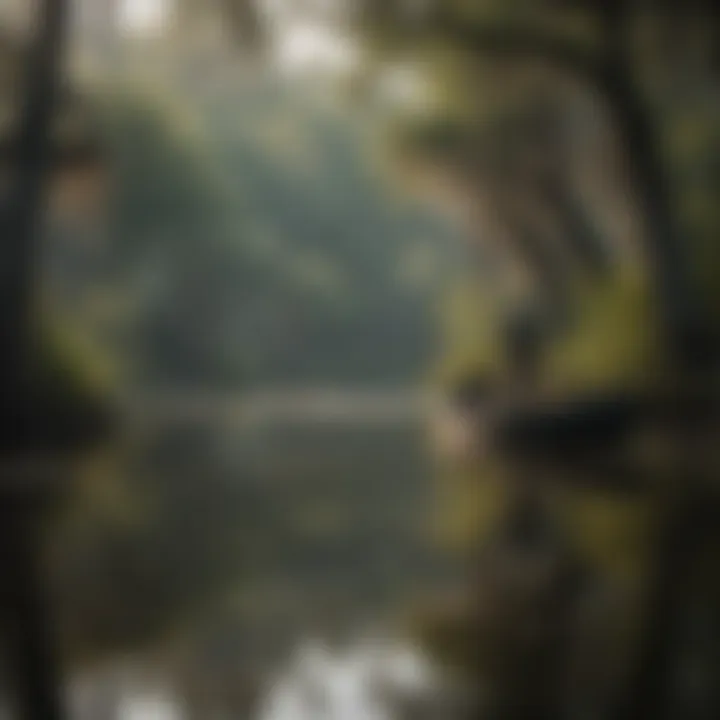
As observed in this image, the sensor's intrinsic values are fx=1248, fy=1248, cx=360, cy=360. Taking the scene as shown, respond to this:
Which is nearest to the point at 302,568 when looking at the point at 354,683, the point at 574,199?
the point at 354,683

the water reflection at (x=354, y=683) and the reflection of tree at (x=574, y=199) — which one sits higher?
the reflection of tree at (x=574, y=199)

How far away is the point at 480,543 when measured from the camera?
1129 mm

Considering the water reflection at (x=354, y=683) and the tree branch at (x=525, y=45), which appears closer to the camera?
the water reflection at (x=354, y=683)

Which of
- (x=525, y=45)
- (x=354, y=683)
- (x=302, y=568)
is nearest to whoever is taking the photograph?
(x=354, y=683)

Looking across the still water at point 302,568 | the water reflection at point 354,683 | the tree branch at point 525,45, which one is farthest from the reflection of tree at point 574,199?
the water reflection at point 354,683

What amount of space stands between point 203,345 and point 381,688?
0.46m

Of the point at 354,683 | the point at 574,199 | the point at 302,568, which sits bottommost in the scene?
the point at 354,683

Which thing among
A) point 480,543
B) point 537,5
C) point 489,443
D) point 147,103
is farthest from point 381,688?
point 537,5

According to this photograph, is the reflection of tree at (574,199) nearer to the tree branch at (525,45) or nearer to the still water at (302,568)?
the tree branch at (525,45)

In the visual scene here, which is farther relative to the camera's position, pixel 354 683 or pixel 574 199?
pixel 574 199

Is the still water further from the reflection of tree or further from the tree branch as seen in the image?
the tree branch

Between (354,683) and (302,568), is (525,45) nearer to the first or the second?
(302,568)

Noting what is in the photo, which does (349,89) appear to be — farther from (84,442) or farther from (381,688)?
(381,688)

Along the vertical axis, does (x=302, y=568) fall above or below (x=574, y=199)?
below
